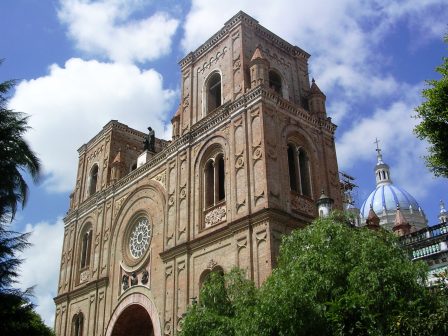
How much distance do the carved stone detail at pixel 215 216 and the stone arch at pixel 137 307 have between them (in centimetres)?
495

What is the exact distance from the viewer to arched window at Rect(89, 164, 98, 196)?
1443 inches

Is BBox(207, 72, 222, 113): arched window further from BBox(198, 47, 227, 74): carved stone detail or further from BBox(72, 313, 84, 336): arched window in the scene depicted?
BBox(72, 313, 84, 336): arched window

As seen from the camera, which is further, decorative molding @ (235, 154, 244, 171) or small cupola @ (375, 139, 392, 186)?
small cupola @ (375, 139, 392, 186)

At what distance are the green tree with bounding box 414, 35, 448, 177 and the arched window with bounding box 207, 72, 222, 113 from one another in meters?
15.9

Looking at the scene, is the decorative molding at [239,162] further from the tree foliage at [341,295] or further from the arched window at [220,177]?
the tree foliage at [341,295]

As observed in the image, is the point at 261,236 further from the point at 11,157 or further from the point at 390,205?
the point at 390,205

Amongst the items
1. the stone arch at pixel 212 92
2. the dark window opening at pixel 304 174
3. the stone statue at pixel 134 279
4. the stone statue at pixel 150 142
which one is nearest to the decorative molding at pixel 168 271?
the stone statue at pixel 134 279

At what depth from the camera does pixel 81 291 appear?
105 ft

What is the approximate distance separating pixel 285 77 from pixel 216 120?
4.84 metres

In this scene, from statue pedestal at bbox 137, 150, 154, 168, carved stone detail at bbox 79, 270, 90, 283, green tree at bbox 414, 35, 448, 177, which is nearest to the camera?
green tree at bbox 414, 35, 448, 177

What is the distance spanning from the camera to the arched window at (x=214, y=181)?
25.2 meters

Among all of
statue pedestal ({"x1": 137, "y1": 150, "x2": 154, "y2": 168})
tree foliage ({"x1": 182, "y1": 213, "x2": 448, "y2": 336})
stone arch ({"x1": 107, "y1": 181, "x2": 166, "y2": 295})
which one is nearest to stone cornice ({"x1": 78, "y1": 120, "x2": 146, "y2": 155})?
statue pedestal ({"x1": 137, "y1": 150, "x2": 154, "y2": 168})

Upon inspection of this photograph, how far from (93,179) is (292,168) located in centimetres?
1690

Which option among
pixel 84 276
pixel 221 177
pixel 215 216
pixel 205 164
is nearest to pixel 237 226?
pixel 215 216
